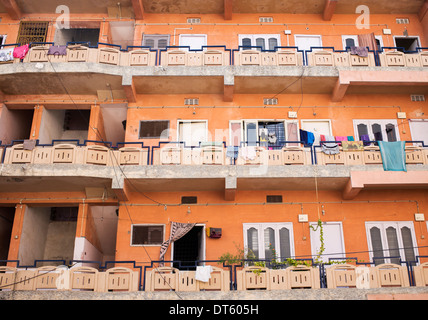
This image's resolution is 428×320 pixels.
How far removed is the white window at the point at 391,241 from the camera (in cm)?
1838

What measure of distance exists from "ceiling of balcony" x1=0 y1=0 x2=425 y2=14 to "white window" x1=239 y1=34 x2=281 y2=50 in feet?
4.41

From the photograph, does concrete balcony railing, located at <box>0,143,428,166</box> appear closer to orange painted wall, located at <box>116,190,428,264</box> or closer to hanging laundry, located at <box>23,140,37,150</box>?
hanging laundry, located at <box>23,140,37,150</box>

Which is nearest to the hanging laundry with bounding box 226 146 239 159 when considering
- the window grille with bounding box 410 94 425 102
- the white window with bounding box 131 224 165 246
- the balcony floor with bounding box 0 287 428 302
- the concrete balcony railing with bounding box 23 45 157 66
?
the white window with bounding box 131 224 165 246

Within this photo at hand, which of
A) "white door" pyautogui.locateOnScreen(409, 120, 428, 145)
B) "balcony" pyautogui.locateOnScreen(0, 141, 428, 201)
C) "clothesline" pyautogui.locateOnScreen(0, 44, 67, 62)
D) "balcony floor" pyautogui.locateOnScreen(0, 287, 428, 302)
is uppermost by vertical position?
"clothesline" pyautogui.locateOnScreen(0, 44, 67, 62)

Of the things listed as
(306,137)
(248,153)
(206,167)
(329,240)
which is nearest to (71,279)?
(206,167)

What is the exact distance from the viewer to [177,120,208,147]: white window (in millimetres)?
20359

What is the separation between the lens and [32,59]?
20109 millimetres

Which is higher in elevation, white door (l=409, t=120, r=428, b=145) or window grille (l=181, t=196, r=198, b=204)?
white door (l=409, t=120, r=428, b=145)

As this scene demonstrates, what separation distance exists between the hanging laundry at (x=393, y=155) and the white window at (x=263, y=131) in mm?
3554

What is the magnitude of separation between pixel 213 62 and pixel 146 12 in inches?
201

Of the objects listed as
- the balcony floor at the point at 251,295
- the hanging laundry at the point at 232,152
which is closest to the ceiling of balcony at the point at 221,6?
the hanging laundry at the point at 232,152

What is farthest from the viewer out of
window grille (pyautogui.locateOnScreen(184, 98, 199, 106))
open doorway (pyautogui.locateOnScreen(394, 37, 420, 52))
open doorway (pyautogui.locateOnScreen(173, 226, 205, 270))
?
open doorway (pyautogui.locateOnScreen(394, 37, 420, 52))

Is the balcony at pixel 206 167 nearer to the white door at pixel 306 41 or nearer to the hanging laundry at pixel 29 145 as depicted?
the hanging laundry at pixel 29 145
